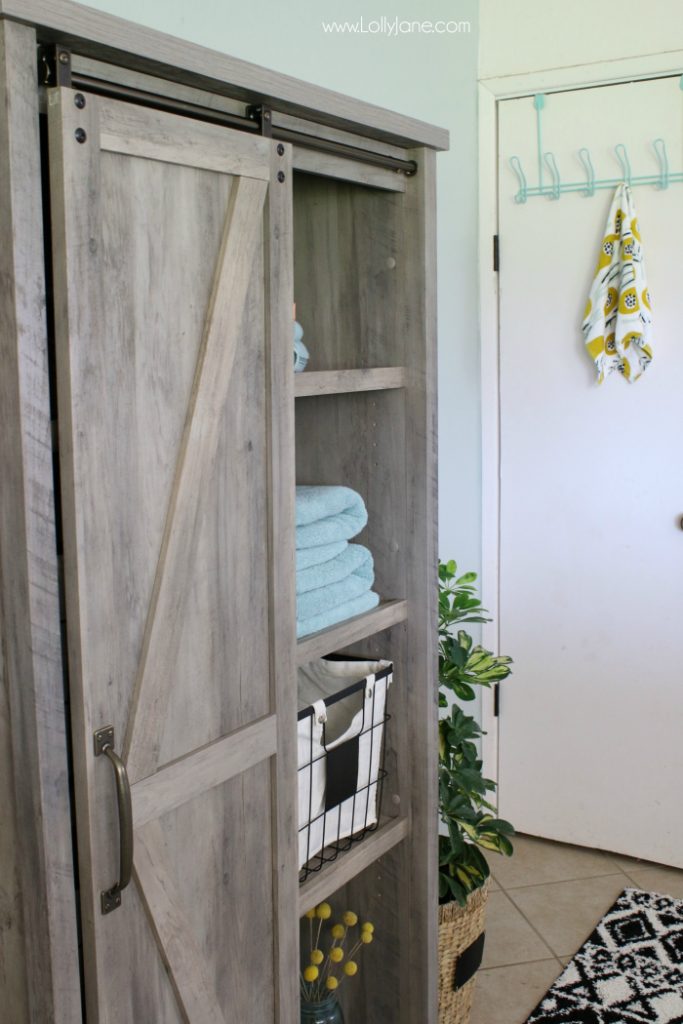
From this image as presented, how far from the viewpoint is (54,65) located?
1090mm

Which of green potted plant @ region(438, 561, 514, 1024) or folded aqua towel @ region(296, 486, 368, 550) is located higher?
folded aqua towel @ region(296, 486, 368, 550)

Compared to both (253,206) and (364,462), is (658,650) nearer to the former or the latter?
(364,462)

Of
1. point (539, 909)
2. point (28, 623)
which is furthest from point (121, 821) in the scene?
point (539, 909)

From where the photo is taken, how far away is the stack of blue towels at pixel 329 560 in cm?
164

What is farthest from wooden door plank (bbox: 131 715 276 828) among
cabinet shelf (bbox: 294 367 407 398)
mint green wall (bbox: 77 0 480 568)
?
mint green wall (bbox: 77 0 480 568)

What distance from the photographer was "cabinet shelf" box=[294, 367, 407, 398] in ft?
5.02

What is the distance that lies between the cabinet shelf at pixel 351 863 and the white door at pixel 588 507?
133 centimetres

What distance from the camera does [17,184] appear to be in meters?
1.05

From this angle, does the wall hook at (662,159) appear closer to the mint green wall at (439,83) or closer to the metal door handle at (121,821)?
the mint green wall at (439,83)

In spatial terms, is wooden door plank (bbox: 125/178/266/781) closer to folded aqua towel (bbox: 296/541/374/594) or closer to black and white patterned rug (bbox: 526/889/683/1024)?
folded aqua towel (bbox: 296/541/374/594)

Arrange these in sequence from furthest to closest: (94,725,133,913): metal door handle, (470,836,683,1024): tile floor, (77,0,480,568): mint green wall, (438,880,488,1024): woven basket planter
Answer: (470,836,683,1024): tile floor
(438,880,488,1024): woven basket planter
(77,0,480,568): mint green wall
(94,725,133,913): metal door handle

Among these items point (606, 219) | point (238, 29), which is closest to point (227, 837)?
point (238, 29)

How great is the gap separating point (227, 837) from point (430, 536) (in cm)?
63

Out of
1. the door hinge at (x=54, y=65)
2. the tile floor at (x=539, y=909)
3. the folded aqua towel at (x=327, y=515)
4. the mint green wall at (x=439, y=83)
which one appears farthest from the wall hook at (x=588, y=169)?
the door hinge at (x=54, y=65)
